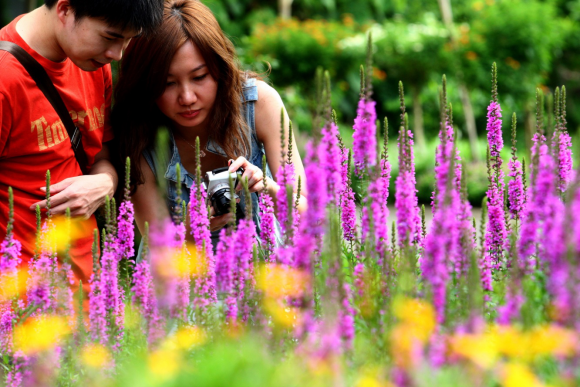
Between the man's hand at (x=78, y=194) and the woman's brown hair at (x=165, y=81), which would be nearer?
the man's hand at (x=78, y=194)

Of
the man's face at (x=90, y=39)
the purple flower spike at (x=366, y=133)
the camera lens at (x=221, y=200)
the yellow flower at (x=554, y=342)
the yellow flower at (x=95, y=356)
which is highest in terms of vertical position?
the man's face at (x=90, y=39)

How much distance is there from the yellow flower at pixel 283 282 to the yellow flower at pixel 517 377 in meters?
0.65

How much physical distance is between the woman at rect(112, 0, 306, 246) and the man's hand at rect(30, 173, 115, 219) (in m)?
0.39

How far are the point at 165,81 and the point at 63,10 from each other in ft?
2.09

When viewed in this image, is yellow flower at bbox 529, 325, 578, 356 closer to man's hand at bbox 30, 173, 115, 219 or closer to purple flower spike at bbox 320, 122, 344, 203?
purple flower spike at bbox 320, 122, 344, 203

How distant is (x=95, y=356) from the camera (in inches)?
82.2

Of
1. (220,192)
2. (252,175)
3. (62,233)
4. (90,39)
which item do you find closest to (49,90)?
(90,39)

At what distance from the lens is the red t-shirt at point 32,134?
9.45 feet

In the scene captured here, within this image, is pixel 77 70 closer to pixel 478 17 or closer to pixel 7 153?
pixel 7 153

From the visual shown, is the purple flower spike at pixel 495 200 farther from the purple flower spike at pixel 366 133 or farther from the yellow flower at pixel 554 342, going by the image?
the yellow flower at pixel 554 342

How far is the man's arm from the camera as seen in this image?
9.77 ft

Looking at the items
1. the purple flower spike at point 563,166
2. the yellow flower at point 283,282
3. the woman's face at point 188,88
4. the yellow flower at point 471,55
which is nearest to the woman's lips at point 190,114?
the woman's face at point 188,88

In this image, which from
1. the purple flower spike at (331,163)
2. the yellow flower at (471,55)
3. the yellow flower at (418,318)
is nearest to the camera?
the yellow flower at (418,318)

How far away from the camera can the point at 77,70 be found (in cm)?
333
